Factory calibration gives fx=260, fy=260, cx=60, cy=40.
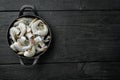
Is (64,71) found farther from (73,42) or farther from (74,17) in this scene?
(74,17)

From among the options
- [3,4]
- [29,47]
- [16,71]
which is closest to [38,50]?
[29,47]

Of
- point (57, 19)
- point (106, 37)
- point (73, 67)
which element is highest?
point (57, 19)

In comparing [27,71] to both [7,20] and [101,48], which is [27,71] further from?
[101,48]

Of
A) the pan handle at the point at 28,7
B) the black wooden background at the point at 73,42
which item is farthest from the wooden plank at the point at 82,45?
the pan handle at the point at 28,7

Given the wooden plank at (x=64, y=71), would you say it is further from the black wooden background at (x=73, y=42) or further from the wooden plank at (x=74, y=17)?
the wooden plank at (x=74, y=17)

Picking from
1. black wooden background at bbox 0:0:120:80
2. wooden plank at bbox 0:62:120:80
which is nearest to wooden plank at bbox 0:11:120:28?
black wooden background at bbox 0:0:120:80

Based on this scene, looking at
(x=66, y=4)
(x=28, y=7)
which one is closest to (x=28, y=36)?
(x=28, y=7)
